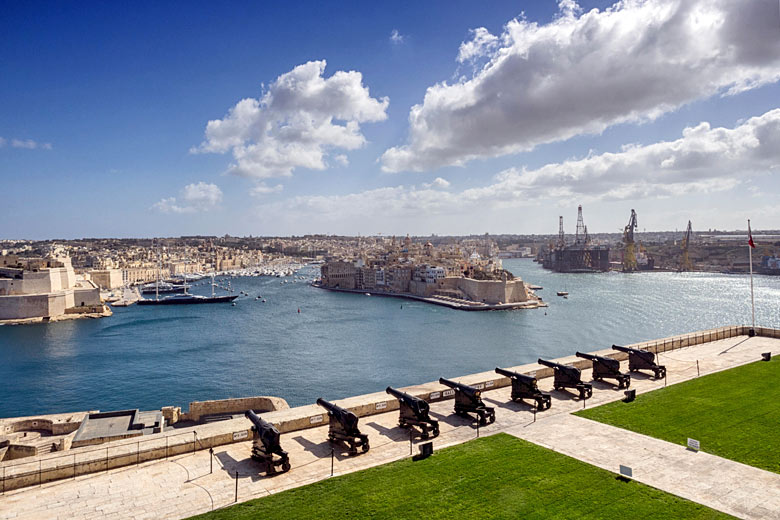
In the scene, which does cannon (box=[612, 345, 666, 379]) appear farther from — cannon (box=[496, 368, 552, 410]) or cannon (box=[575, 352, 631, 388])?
cannon (box=[496, 368, 552, 410])

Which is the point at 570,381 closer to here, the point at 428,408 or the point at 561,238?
the point at 428,408

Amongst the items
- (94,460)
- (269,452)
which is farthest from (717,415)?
(94,460)

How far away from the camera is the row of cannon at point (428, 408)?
668cm

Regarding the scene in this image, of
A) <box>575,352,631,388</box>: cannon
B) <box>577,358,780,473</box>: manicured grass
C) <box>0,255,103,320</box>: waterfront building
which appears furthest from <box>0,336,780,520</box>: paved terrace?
<box>0,255,103,320</box>: waterfront building

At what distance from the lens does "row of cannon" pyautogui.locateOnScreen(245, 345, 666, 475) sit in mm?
6680

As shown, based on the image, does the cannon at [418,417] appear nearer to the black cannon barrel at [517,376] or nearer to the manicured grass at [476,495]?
the manicured grass at [476,495]

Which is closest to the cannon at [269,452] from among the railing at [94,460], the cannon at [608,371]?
the railing at [94,460]

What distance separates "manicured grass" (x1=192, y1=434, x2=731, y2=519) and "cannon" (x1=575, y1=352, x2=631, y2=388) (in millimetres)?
4244

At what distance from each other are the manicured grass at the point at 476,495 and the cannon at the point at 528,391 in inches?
87.3

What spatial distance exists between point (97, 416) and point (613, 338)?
1249 inches

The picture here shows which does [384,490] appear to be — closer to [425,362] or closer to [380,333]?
[425,362]

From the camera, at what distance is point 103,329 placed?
43.5m

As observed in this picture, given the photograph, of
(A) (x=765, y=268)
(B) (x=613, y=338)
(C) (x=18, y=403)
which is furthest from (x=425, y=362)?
(A) (x=765, y=268)

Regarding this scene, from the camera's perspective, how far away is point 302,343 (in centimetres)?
3494
